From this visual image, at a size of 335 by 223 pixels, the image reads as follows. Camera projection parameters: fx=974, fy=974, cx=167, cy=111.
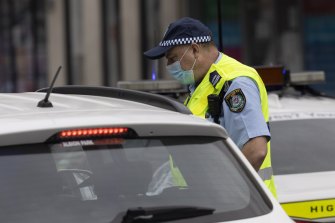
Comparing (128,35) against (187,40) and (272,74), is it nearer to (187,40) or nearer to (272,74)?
(272,74)

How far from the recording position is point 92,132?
3264 millimetres

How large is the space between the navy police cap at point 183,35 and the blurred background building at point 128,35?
1436 cm

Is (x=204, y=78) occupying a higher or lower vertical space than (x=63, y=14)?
higher

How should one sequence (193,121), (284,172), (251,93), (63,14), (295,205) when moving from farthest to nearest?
1. (63,14)
2. (284,172)
3. (295,205)
4. (251,93)
5. (193,121)

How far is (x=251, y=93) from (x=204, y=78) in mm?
317

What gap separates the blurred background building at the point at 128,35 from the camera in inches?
818

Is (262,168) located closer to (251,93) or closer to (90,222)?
(251,93)

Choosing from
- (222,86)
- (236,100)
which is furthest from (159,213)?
(222,86)

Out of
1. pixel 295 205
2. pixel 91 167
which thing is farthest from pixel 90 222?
pixel 295 205

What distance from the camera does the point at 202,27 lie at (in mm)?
4570

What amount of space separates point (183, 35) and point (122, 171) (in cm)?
140

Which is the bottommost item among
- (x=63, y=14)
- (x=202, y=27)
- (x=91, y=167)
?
(x=63, y=14)

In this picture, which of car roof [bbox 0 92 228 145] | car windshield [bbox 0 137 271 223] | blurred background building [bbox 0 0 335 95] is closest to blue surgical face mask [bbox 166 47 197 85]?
car roof [bbox 0 92 228 145]

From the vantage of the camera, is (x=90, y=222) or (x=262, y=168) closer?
(x=90, y=222)
